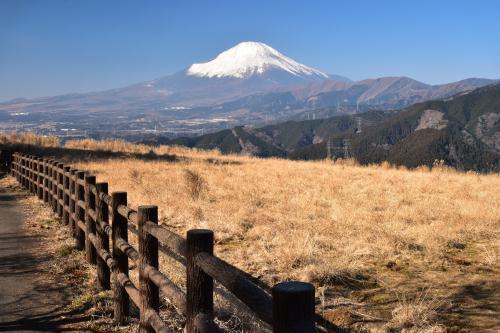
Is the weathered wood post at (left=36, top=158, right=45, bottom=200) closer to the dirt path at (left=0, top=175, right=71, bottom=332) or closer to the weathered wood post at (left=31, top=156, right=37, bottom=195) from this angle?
the weathered wood post at (left=31, top=156, right=37, bottom=195)

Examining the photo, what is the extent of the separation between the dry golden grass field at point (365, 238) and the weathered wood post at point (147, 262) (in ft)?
6.71

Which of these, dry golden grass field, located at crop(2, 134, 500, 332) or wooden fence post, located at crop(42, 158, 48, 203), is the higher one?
wooden fence post, located at crop(42, 158, 48, 203)

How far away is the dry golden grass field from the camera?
5.68 meters

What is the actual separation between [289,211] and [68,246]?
5.31 meters

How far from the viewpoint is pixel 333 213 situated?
11.3 m

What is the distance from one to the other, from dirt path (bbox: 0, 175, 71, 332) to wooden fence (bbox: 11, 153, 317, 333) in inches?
28.3

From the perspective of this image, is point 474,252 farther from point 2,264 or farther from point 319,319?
point 2,264

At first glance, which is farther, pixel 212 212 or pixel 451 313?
pixel 212 212

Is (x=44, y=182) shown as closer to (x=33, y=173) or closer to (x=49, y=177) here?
(x=49, y=177)

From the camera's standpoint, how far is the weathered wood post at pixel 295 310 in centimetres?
207

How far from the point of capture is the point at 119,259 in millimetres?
5723

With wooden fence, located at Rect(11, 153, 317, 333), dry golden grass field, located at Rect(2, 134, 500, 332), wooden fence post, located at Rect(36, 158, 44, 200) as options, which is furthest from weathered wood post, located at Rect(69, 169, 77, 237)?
wooden fence post, located at Rect(36, 158, 44, 200)

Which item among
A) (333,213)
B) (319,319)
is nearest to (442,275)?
(319,319)

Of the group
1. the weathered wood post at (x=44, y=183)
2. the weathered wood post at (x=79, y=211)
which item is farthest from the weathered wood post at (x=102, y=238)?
the weathered wood post at (x=44, y=183)
